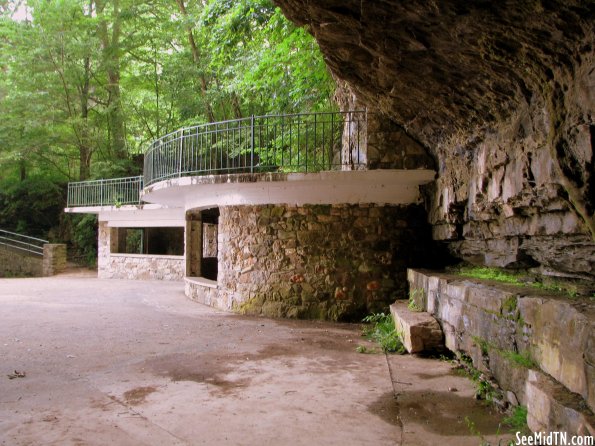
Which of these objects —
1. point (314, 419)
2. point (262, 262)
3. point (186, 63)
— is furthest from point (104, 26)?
point (314, 419)

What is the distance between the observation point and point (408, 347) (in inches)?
211

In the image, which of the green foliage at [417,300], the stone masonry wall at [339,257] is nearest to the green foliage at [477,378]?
the green foliage at [417,300]

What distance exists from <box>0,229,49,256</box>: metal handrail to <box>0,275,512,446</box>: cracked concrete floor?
13186 millimetres

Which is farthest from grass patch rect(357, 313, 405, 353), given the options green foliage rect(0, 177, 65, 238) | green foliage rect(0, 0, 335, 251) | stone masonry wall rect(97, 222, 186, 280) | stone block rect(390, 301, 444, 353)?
green foliage rect(0, 177, 65, 238)

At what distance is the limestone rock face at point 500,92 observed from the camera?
9.25ft

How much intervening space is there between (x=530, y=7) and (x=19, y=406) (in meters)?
4.63

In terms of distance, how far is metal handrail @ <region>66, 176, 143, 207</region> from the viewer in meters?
16.6

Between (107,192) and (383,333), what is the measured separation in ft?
45.6

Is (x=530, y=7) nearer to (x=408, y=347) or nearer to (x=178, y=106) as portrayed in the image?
(x=408, y=347)

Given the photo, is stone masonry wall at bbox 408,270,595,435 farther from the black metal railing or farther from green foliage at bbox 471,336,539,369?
the black metal railing

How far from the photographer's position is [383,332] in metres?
6.46

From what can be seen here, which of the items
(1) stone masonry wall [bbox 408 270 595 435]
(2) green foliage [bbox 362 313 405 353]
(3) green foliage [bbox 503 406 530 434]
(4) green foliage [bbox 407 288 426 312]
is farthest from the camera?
(4) green foliage [bbox 407 288 426 312]

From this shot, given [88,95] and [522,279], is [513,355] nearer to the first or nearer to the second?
[522,279]

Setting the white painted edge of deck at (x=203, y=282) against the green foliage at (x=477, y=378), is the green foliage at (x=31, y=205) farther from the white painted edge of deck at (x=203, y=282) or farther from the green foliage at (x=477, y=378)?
the green foliage at (x=477, y=378)
